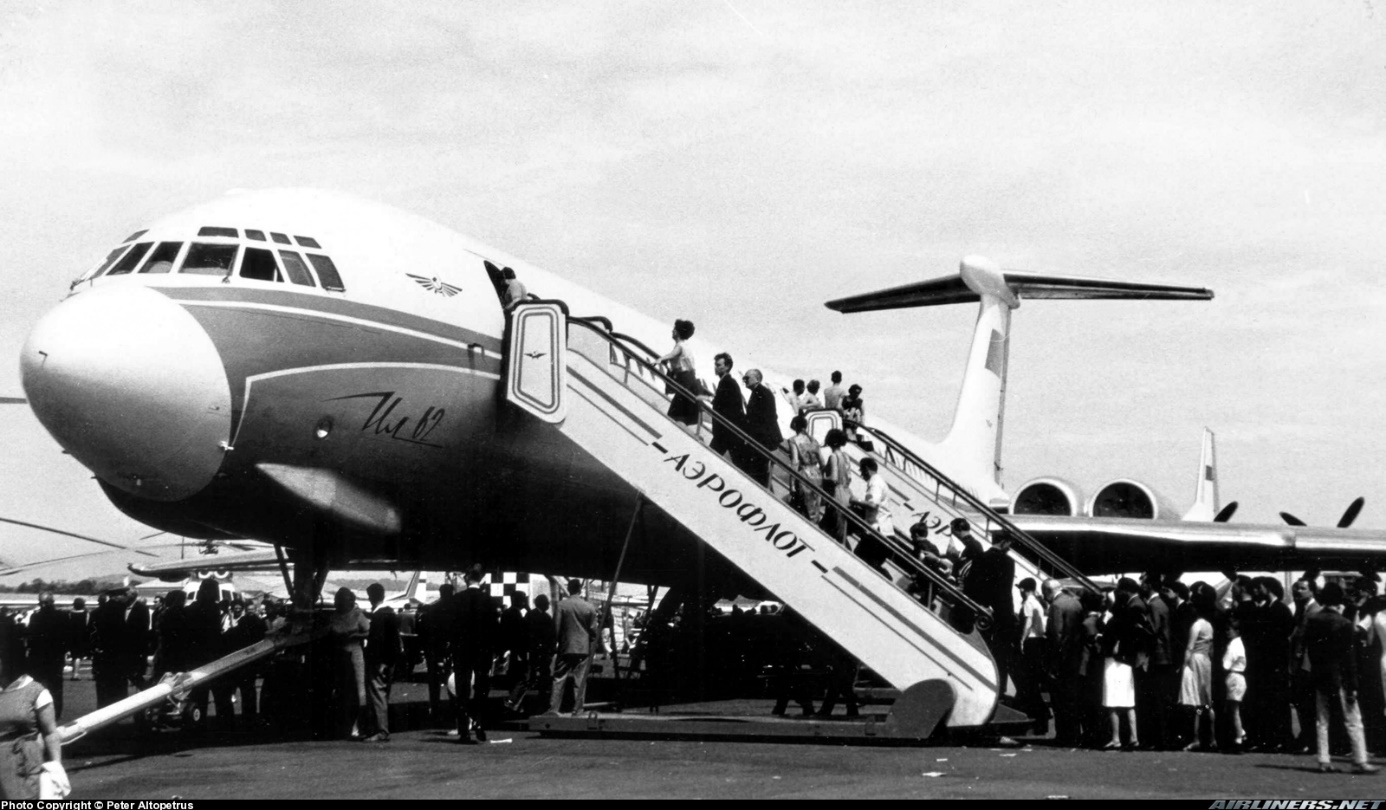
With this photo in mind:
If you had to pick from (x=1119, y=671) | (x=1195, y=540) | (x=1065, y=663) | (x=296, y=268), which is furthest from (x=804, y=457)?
(x=1195, y=540)

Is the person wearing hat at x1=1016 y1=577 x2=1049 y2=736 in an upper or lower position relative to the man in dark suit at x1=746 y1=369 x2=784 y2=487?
lower

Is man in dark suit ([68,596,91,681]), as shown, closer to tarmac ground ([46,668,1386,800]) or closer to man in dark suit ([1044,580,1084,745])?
tarmac ground ([46,668,1386,800])

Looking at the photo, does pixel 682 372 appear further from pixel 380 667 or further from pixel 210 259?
pixel 210 259

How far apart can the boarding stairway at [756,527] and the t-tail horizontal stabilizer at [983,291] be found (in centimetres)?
1583

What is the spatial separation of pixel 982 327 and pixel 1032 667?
1548 centimetres

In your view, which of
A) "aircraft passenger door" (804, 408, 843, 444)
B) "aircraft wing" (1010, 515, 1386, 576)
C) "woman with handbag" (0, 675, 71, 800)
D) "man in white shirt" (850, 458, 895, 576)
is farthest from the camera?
"aircraft wing" (1010, 515, 1386, 576)

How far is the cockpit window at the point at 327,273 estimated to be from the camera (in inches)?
474

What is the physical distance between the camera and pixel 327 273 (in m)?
12.1

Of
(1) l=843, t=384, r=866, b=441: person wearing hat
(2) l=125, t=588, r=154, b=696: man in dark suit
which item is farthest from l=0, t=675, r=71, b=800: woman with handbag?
(1) l=843, t=384, r=866, b=441: person wearing hat

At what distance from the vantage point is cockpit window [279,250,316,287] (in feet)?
39.0

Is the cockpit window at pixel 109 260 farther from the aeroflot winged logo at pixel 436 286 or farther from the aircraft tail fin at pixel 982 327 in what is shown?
A: the aircraft tail fin at pixel 982 327

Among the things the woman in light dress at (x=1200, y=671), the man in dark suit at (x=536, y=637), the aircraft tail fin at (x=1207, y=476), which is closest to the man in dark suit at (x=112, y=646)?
the man in dark suit at (x=536, y=637)

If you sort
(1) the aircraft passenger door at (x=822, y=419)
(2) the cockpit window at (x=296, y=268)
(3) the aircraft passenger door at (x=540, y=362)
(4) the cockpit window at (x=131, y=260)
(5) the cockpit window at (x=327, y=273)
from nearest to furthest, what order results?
1. (4) the cockpit window at (x=131, y=260)
2. (2) the cockpit window at (x=296, y=268)
3. (5) the cockpit window at (x=327, y=273)
4. (3) the aircraft passenger door at (x=540, y=362)
5. (1) the aircraft passenger door at (x=822, y=419)

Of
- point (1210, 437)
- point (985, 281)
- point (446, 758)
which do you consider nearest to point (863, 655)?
point (446, 758)
